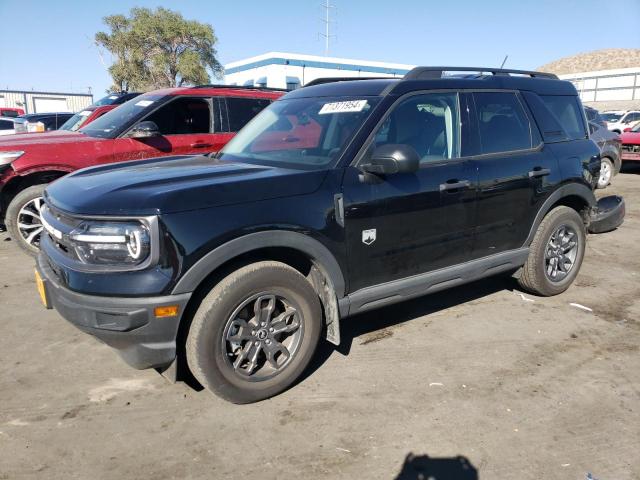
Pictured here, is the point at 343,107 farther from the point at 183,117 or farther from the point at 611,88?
the point at 611,88

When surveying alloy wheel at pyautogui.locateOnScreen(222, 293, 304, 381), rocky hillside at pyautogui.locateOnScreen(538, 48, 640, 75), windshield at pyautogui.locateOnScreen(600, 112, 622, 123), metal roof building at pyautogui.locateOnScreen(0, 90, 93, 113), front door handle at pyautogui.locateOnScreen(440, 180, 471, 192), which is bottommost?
alloy wheel at pyautogui.locateOnScreen(222, 293, 304, 381)

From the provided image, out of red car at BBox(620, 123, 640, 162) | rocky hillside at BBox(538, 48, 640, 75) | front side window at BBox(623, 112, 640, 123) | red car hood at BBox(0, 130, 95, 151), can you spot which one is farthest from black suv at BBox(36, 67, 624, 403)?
rocky hillside at BBox(538, 48, 640, 75)

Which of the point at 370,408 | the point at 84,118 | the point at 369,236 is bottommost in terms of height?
the point at 370,408

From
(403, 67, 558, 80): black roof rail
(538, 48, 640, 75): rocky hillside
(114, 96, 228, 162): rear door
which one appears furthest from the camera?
(538, 48, 640, 75): rocky hillside

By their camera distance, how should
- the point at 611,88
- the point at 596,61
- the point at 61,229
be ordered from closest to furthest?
1. the point at 61,229
2. the point at 611,88
3. the point at 596,61

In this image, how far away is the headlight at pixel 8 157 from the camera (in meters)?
5.45

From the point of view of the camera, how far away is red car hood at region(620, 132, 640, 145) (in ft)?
42.6

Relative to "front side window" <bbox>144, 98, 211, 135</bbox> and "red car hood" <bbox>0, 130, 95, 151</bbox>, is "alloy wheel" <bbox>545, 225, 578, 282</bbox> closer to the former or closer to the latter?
"front side window" <bbox>144, 98, 211, 135</bbox>

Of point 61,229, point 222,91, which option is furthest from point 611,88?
point 61,229

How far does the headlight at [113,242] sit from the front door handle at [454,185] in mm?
2043

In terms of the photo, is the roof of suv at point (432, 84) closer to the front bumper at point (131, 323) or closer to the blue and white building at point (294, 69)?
the front bumper at point (131, 323)

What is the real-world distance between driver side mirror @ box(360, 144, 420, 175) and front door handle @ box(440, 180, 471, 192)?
43 centimetres

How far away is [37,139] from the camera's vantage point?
5977 millimetres

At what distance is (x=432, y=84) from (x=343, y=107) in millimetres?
695
